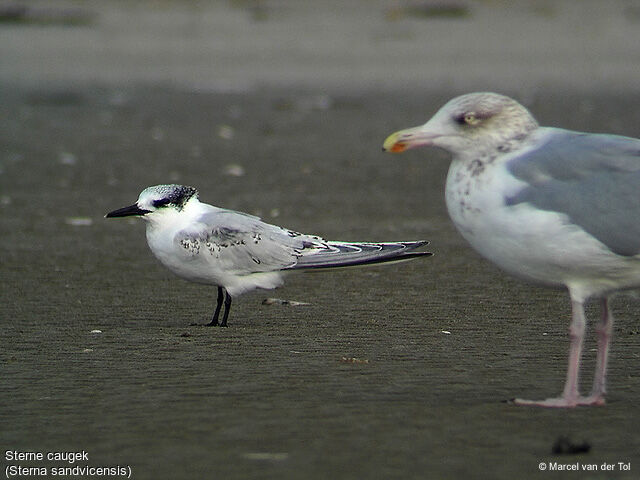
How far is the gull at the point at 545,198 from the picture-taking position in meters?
5.02

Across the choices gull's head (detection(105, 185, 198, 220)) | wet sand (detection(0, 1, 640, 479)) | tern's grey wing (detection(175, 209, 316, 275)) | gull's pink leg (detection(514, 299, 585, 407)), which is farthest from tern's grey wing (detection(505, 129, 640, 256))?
gull's head (detection(105, 185, 198, 220))

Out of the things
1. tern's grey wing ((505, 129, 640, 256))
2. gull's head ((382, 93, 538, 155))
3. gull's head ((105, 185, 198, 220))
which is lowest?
gull's head ((105, 185, 198, 220))

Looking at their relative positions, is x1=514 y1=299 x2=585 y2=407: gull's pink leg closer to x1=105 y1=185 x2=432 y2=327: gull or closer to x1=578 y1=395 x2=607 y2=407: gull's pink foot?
x1=578 y1=395 x2=607 y2=407: gull's pink foot

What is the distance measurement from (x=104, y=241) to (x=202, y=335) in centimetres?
325

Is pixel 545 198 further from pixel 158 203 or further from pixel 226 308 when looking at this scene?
pixel 158 203

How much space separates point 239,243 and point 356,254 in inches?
26.3

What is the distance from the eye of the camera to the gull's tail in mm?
7285

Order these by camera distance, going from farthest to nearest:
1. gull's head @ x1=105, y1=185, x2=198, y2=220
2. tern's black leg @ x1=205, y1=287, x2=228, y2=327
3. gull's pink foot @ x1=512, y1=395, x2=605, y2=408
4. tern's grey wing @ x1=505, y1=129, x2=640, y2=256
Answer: gull's head @ x1=105, y1=185, x2=198, y2=220, tern's black leg @ x1=205, y1=287, x2=228, y2=327, gull's pink foot @ x1=512, y1=395, x2=605, y2=408, tern's grey wing @ x1=505, y1=129, x2=640, y2=256

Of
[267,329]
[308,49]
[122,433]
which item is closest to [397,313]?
[267,329]

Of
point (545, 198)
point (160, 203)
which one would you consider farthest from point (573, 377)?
point (160, 203)

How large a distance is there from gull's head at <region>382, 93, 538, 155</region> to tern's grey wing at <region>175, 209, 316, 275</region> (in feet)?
7.32

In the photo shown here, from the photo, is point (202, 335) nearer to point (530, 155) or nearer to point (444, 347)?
point (444, 347)

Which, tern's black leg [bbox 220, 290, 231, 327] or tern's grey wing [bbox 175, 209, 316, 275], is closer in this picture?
tern's black leg [bbox 220, 290, 231, 327]

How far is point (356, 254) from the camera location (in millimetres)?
7395
